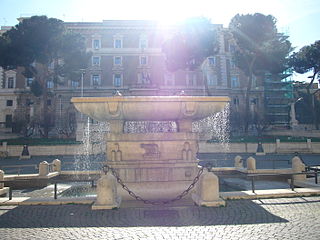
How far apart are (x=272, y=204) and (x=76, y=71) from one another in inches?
1413

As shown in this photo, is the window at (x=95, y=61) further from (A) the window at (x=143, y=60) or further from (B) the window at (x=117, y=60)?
(A) the window at (x=143, y=60)

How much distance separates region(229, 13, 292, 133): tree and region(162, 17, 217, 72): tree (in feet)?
13.8

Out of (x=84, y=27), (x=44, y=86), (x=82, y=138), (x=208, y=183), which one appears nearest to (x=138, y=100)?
(x=208, y=183)

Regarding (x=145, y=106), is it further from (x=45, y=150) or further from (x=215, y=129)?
(x=215, y=129)

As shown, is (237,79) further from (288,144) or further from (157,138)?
(157,138)

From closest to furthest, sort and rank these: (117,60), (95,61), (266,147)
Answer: (266,147) → (95,61) → (117,60)

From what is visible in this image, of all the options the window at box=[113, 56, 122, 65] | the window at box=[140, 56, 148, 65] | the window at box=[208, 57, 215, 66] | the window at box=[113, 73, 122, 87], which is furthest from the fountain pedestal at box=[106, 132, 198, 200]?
the window at box=[208, 57, 215, 66]

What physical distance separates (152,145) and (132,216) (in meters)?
2.50

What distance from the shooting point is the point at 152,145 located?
793 centimetres

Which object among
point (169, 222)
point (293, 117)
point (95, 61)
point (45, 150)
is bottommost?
point (169, 222)

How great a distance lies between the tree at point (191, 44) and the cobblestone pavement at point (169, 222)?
34.0 meters

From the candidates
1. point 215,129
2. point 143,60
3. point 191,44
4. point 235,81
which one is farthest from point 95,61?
point 215,129

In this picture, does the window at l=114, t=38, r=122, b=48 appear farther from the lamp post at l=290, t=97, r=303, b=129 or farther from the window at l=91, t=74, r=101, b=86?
the lamp post at l=290, t=97, r=303, b=129

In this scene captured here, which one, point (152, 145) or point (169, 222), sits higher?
point (152, 145)
